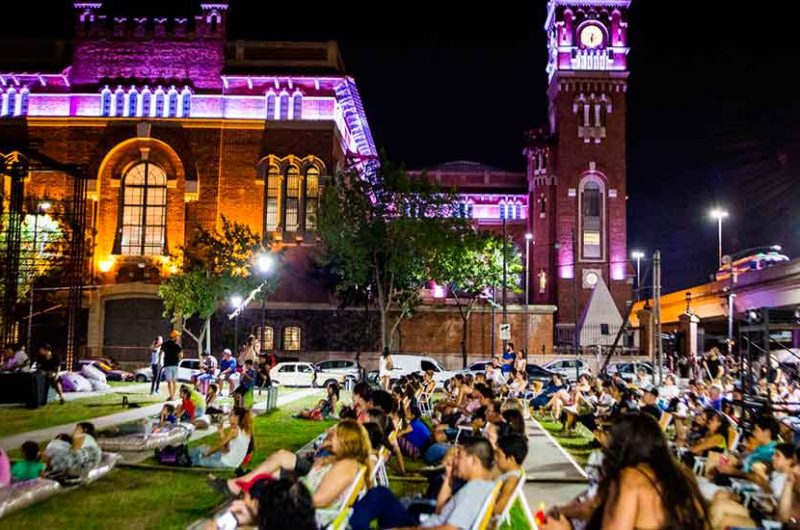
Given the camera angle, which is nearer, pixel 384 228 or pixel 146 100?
pixel 384 228

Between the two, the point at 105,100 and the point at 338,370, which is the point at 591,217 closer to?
the point at 338,370

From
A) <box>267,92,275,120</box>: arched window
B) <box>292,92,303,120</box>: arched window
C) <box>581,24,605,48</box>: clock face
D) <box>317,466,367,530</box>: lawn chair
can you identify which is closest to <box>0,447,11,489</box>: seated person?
<box>317,466,367,530</box>: lawn chair

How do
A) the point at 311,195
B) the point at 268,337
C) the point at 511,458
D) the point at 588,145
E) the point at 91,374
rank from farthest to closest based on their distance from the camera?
the point at 588,145 → the point at 311,195 → the point at 268,337 → the point at 91,374 → the point at 511,458

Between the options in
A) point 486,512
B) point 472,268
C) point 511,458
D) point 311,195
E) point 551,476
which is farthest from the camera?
point 311,195

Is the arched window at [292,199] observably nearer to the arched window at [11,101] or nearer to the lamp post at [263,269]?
the lamp post at [263,269]

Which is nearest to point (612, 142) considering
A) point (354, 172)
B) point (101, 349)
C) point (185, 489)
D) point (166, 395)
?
point (354, 172)

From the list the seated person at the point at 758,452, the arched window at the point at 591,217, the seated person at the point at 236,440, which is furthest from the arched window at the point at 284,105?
the seated person at the point at 758,452

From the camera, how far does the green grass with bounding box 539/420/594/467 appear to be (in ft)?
49.5

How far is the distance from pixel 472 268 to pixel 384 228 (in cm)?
874

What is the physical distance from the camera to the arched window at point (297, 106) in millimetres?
47250

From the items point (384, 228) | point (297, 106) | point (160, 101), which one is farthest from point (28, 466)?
point (160, 101)

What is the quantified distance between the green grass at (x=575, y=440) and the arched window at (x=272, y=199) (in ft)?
94.4

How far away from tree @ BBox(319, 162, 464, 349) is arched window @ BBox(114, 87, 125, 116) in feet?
48.8

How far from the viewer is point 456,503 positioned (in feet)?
20.8
